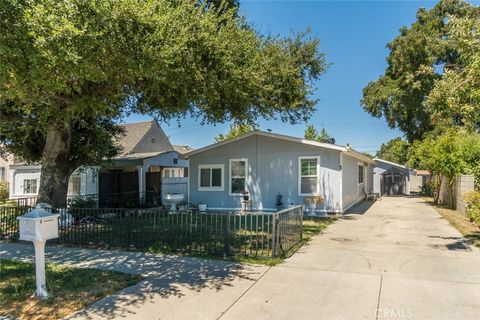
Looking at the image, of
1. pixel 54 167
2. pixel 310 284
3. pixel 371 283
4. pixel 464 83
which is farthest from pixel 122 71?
pixel 464 83

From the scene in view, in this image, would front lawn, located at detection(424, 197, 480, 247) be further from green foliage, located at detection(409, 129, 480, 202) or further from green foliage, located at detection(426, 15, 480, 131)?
green foliage, located at detection(426, 15, 480, 131)

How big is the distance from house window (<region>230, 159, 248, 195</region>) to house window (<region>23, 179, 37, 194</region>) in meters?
13.6

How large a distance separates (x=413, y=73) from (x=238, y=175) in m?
17.0

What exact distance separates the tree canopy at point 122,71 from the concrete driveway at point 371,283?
4712 millimetres

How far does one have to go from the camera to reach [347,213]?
1648 centimetres

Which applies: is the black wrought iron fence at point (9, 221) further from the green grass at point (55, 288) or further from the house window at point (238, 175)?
the house window at point (238, 175)

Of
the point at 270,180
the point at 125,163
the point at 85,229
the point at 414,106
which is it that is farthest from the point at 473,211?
the point at 414,106

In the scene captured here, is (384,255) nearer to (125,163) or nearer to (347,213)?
(347,213)

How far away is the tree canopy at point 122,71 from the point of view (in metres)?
5.87

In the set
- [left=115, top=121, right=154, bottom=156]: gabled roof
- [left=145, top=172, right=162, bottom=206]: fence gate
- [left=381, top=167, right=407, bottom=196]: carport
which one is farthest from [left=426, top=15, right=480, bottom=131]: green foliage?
[left=381, top=167, right=407, bottom=196]: carport

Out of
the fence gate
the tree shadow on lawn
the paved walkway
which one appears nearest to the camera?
the paved walkway

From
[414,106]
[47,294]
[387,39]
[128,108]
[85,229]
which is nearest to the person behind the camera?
[47,294]

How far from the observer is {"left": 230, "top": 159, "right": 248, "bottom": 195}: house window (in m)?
17.0

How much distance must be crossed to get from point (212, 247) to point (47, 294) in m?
3.63
